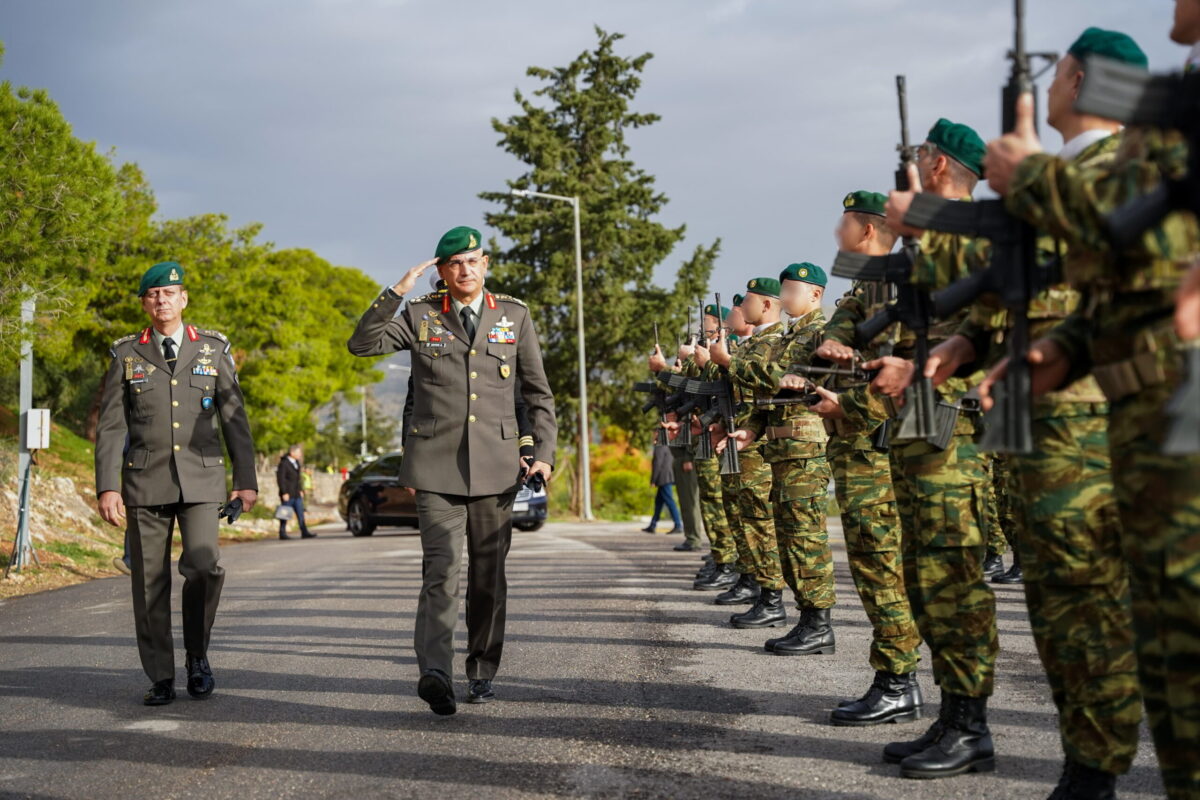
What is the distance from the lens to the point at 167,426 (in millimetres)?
6676

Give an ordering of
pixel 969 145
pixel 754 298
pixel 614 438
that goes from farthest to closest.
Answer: pixel 614 438 → pixel 754 298 → pixel 969 145

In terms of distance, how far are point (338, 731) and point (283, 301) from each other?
96.8 feet

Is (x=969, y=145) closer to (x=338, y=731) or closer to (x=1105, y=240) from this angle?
(x=1105, y=240)

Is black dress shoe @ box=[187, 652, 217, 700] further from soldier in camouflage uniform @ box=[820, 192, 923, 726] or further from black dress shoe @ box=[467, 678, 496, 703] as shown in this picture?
soldier in camouflage uniform @ box=[820, 192, 923, 726]

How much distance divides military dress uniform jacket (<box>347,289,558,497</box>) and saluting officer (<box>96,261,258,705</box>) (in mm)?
1076

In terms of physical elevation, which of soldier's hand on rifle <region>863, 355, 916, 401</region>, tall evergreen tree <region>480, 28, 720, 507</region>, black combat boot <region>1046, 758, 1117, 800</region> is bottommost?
black combat boot <region>1046, 758, 1117, 800</region>

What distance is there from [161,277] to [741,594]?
5280 millimetres

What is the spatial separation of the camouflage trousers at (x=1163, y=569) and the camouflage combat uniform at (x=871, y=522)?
7.71 ft

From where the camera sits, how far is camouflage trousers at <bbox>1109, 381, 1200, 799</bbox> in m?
2.67

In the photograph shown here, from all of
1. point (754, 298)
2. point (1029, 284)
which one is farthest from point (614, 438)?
point (1029, 284)

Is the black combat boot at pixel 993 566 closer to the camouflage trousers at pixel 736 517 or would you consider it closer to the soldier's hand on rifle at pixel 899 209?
the camouflage trousers at pixel 736 517

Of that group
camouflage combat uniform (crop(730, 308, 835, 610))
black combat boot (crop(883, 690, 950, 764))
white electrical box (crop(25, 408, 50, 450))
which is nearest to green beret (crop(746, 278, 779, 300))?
camouflage combat uniform (crop(730, 308, 835, 610))

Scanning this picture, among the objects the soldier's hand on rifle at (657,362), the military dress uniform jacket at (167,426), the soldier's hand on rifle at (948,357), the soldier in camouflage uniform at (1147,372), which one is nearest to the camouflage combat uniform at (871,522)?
the soldier's hand on rifle at (948,357)

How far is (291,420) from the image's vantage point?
36812 mm
